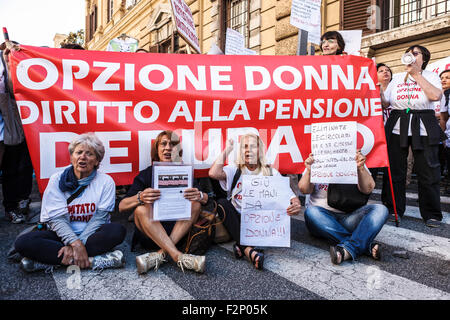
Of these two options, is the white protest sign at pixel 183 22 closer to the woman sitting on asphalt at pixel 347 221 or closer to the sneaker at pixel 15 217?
the woman sitting on asphalt at pixel 347 221

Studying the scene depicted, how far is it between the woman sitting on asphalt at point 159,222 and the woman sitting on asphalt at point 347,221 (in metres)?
0.95

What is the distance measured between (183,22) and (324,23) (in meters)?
4.63

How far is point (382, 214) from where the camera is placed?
8.36ft

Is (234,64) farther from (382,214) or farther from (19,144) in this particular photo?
(19,144)

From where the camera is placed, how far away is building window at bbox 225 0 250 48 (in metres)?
10.4

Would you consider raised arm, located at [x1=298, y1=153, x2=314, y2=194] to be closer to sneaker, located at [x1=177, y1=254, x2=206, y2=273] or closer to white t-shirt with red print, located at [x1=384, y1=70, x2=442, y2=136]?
sneaker, located at [x1=177, y1=254, x2=206, y2=273]

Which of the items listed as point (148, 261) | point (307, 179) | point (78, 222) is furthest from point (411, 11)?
point (78, 222)

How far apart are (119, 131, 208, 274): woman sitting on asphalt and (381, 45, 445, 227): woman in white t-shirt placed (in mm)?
2337

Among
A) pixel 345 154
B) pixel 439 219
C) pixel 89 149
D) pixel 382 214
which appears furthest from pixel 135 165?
pixel 439 219

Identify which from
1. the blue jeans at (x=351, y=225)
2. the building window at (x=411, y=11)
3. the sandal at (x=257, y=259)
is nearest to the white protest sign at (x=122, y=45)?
the blue jeans at (x=351, y=225)

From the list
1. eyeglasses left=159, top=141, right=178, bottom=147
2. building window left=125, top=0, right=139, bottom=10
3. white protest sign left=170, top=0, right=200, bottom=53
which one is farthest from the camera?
building window left=125, top=0, right=139, bottom=10

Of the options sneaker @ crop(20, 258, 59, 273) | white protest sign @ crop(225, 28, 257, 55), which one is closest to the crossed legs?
sneaker @ crop(20, 258, 59, 273)

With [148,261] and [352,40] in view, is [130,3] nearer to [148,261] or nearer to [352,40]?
[352,40]

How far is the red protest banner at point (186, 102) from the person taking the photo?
116 inches
